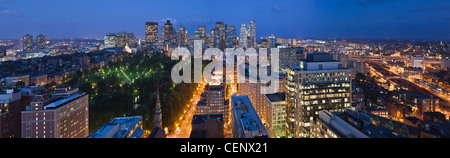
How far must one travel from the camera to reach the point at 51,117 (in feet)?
27.7

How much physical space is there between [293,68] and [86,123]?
29.9 ft

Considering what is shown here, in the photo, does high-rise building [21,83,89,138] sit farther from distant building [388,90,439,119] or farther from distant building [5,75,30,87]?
distant building [388,90,439,119]

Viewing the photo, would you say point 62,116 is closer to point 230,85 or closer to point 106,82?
point 106,82

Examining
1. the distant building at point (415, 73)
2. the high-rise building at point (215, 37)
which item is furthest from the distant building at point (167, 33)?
the distant building at point (415, 73)

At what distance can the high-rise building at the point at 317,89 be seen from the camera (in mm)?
8430

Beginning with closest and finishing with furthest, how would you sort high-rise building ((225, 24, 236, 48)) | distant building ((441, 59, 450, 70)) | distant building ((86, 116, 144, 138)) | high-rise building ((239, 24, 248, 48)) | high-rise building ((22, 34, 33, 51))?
distant building ((86, 116, 144, 138))
distant building ((441, 59, 450, 70))
high-rise building ((22, 34, 33, 51))
high-rise building ((239, 24, 248, 48))
high-rise building ((225, 24, 236, 48))

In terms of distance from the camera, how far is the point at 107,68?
23.4m

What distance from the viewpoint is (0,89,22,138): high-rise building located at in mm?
8352

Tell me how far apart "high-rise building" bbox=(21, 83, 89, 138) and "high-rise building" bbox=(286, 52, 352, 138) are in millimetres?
8847

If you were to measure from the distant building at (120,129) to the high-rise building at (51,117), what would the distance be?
2142mm

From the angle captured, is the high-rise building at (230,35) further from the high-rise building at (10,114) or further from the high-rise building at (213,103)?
the high-rise building at (10,114)

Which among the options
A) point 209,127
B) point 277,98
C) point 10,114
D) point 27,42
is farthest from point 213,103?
point 27,42

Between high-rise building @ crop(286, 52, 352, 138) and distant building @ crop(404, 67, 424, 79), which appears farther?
distant building @ crop(404, 67, 424, 79)

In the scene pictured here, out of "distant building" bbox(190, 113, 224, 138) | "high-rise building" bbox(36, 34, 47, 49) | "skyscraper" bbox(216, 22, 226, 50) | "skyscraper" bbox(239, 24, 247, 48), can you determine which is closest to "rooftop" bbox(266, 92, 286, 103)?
"distant building" bbox(190, 113, 224, 138)
